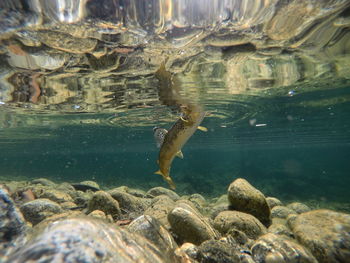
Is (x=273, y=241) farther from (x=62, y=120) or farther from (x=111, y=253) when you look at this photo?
(x=62, y=120)

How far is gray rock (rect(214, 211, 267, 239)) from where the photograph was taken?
229 inches

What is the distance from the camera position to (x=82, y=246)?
6.81 ft

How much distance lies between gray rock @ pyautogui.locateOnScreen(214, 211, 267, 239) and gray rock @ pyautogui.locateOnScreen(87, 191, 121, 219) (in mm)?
3073

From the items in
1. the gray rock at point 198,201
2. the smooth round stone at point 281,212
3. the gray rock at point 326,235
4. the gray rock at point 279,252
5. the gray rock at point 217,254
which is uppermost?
the gray rock at point 217,254

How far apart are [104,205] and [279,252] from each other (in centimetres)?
499

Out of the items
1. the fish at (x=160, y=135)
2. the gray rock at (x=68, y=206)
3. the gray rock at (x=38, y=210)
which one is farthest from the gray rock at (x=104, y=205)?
the fish at (x=160, y=135)

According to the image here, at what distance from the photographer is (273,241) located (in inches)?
176

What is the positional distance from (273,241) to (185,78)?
916 centimetres

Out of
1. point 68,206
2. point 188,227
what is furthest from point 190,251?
point 68,206

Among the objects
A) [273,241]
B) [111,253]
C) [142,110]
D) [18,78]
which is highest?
[18,78]

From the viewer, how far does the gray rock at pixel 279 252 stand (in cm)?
413

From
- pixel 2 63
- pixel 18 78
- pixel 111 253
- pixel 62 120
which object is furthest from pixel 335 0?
pixel 62 120

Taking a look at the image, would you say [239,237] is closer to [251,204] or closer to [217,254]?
[217,254]

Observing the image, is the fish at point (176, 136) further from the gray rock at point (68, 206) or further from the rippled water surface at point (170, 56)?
the gray rock at point (68, 206)
